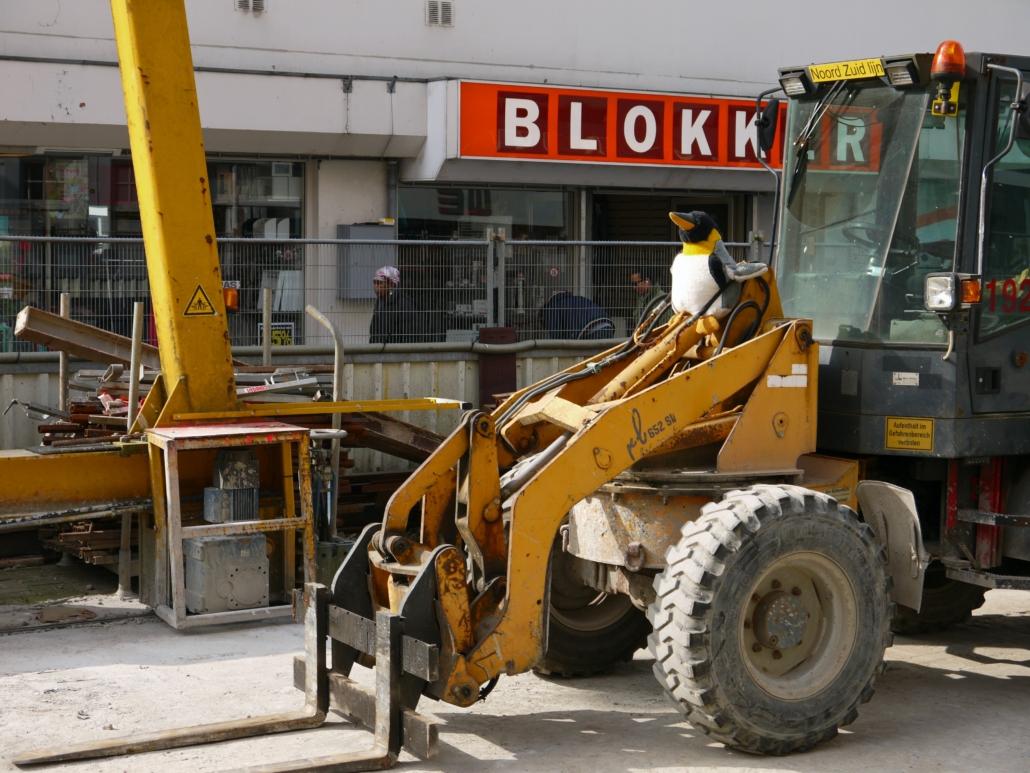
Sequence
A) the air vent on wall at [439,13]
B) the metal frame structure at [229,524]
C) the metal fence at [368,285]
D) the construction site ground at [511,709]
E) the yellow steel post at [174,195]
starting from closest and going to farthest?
the construction site ground at [511,709]
the metal frame structure at [229,524]
the yellow steel post at [174,195]
the metal fence at [368,285]
the air vent on wall at [439,13]

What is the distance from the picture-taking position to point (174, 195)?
9.17m

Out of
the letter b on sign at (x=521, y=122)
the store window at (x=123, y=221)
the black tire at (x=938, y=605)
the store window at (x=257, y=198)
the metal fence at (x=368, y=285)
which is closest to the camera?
the black tire at (x=938, y=605)

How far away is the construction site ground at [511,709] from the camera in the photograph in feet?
21.0

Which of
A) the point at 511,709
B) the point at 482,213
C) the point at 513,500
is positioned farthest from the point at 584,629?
the point at 482,213

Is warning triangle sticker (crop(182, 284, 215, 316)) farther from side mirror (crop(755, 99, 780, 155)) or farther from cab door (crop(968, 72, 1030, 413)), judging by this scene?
cab door (crop(968, 72, 1030, 413))

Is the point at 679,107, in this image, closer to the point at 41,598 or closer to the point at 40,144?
the point at 40,144

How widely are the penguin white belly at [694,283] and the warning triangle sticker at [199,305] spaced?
3339 millimetres

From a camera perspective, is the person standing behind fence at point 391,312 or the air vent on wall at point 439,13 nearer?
the person standing behind fence at point 391,312

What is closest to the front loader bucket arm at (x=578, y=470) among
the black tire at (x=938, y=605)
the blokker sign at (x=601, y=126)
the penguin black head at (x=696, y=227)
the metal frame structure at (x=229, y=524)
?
the penguin black head at (x=696, y=227)

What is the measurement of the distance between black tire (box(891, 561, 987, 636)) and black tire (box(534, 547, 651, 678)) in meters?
1.85

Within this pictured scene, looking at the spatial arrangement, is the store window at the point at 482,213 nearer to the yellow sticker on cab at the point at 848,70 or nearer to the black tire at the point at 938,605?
the black tire at the point at 938,605

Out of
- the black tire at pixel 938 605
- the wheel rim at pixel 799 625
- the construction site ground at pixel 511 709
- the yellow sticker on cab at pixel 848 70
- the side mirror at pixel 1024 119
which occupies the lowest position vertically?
the construction site ground at pixel 511 709

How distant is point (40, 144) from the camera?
15.5 metres

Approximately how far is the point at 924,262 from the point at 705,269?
1057 mm
